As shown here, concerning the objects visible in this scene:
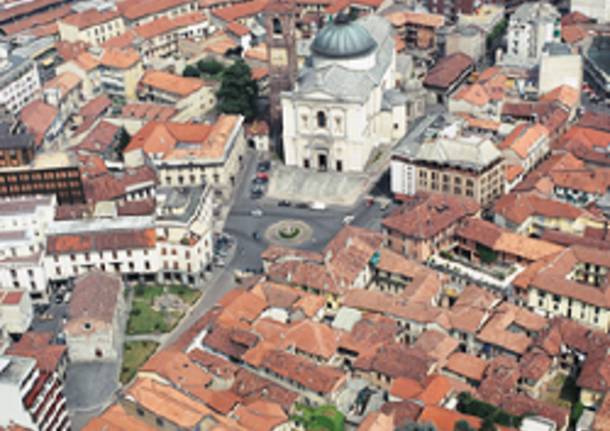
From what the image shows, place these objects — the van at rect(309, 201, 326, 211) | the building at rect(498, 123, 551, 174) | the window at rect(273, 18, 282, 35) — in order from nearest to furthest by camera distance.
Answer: the building at rect(498, 123, 551, 174), the van at rect(309, 201, 326, 211), the window at rect(273, 18, 282, 35)

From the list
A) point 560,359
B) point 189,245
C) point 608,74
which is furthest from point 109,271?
point 608,74

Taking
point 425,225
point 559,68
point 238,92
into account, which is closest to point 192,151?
point 238,92

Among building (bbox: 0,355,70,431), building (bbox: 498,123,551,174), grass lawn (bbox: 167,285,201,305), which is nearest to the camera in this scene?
building (bbox: 0,355,70,431)

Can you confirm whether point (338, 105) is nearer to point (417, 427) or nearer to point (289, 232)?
point (289, 232)

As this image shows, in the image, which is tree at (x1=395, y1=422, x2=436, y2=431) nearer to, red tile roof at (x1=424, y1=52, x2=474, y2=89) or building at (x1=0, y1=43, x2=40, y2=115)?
red tile roof at (x1=424, y1=52, x2=474, y2=89)

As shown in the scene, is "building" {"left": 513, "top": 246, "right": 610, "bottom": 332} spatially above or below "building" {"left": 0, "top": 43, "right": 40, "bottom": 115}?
below

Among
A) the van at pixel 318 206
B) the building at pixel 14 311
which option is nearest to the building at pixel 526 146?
the van at pixel 318 206

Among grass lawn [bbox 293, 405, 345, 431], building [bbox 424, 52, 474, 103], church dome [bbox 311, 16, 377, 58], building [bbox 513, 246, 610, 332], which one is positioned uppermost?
church dome [bbox 311, 16, 377, 58]

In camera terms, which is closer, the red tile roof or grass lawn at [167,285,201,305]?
grass lawn at [167,285,201,305]

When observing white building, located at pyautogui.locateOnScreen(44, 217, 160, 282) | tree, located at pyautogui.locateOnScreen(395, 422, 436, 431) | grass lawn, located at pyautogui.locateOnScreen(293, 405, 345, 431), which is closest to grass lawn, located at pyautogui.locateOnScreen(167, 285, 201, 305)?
white building, located at pyautogui.locateOnScreen(44, 217, 160, 282)
